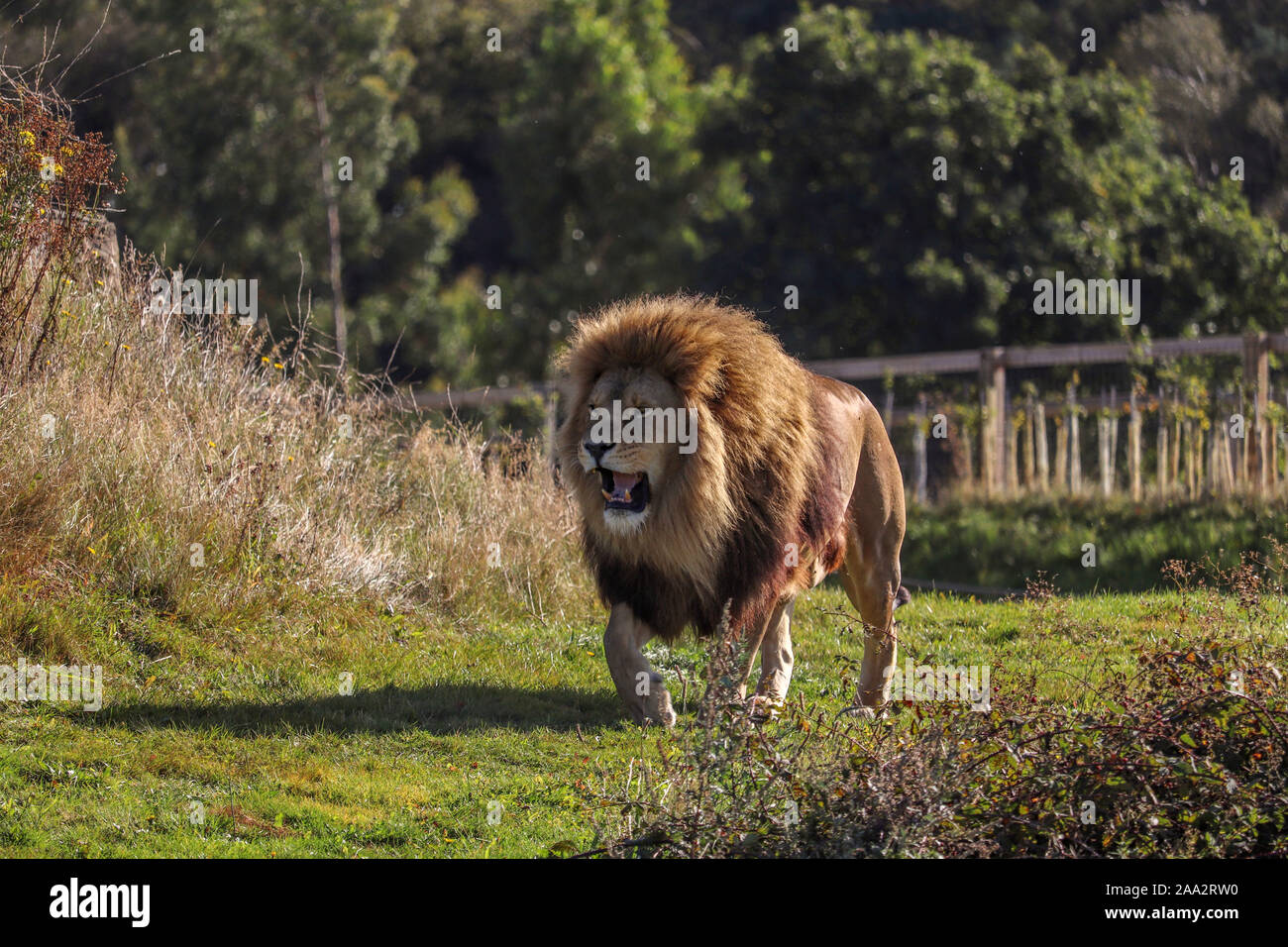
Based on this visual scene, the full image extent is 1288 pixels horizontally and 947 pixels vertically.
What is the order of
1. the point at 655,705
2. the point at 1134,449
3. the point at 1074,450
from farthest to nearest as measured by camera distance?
1. the point at 1074,450
2. the point at 1134,449
3. the point at 655,705

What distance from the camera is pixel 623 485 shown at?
748 cm

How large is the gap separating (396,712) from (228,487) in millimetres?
2363

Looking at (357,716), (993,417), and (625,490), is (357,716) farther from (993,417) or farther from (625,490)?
(993,417)

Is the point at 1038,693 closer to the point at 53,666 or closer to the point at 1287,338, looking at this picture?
the point at 53,666

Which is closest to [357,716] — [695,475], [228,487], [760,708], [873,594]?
[695,475]

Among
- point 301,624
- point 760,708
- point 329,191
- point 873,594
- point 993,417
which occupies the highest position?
point 329,191

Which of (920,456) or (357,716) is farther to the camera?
(920,456)

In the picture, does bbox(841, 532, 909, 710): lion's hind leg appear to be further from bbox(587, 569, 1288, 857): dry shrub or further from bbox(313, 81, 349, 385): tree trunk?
bbox(313, 81, 349, 385): tree trunk

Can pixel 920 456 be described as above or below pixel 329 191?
below

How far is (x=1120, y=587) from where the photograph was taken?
13891mm

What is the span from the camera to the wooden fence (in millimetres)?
15516

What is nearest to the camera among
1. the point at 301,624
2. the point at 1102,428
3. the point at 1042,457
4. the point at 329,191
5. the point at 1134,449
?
the point at 301,624
